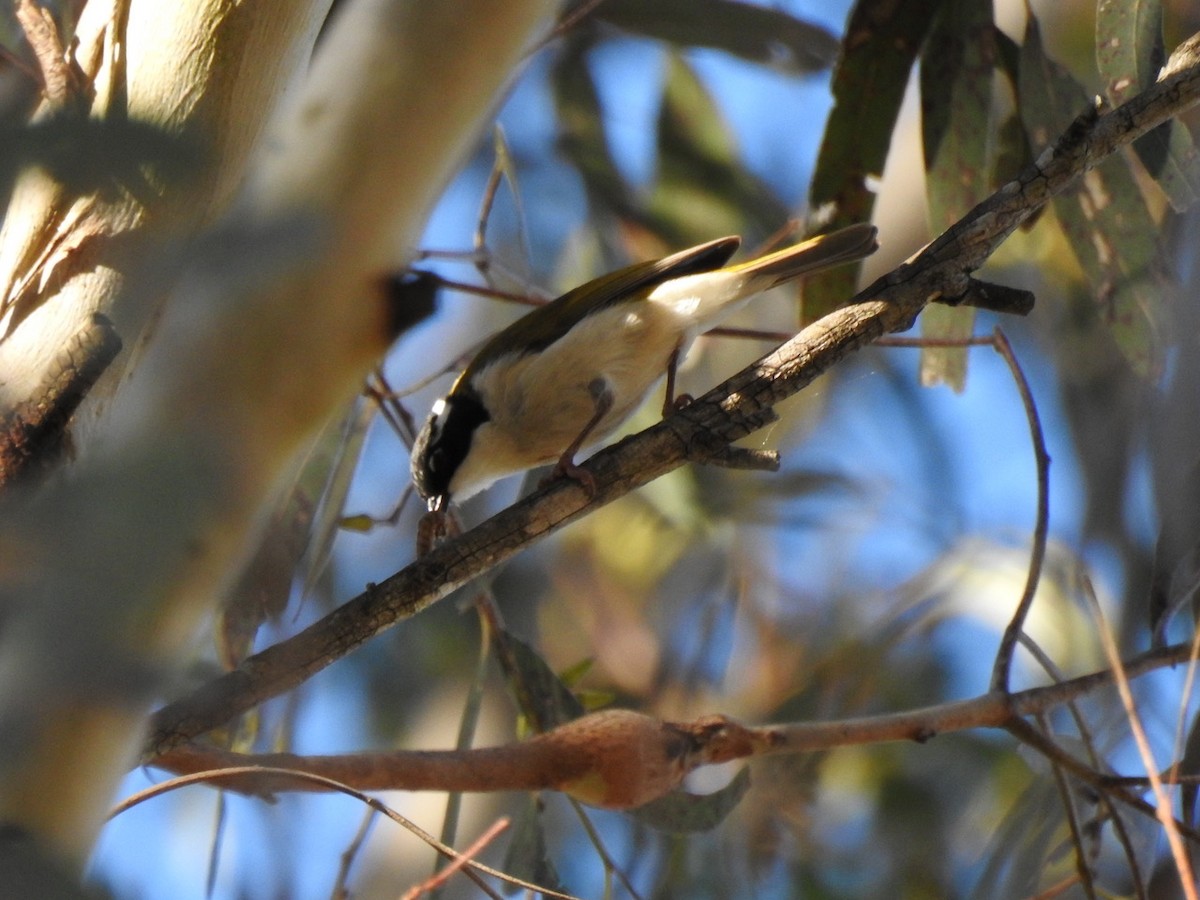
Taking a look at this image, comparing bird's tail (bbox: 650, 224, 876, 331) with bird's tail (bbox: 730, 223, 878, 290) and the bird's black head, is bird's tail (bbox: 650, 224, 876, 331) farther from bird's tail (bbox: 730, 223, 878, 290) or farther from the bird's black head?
the bird's black head

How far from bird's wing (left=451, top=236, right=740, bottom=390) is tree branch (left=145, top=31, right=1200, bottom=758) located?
3.33 ft

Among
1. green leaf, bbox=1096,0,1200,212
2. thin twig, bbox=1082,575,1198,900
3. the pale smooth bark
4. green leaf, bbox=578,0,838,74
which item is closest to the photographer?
the pale smooth bark

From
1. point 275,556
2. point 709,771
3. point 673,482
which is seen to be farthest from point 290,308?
point 709,771

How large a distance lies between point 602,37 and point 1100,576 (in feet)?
8.25

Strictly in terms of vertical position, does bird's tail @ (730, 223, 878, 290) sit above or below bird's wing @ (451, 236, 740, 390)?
below

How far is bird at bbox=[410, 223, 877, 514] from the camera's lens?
2461mm

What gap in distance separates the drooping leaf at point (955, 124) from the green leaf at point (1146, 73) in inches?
16.7

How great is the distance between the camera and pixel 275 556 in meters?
2.28

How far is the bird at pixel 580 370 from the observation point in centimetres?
246

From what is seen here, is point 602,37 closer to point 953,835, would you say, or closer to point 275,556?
point 275,556

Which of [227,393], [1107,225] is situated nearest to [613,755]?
[227,393]

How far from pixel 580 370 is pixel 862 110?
774 mm

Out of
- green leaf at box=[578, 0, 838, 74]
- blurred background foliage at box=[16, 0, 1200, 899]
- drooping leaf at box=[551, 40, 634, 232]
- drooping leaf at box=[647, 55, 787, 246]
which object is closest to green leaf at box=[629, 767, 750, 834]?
blurred background foliage at box=[16, 0, 1200, 899]

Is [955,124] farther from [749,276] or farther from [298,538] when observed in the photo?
[298,538]
